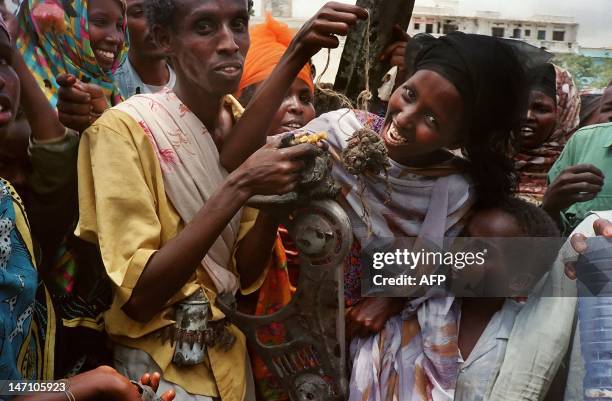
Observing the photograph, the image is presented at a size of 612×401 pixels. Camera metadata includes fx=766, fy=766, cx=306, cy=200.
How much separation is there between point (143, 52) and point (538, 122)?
126 centimetres

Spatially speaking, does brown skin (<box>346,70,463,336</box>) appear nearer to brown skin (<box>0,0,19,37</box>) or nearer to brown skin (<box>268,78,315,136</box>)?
brown skin (<box>268,78,315,136</box>)

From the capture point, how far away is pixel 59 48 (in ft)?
7.41

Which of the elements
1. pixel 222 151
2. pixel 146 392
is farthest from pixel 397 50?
pixel 146 392

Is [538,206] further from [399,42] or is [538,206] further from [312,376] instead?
[312,376]

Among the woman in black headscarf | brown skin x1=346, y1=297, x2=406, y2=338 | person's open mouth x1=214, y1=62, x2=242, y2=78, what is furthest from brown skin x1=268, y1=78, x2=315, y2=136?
brown skin x1=346, y1=297, x2=406, y2=338

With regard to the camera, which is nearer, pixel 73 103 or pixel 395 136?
pixel 73 103

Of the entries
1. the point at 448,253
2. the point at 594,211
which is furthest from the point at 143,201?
the point at 594,211

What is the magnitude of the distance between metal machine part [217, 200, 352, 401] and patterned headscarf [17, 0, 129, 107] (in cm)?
74

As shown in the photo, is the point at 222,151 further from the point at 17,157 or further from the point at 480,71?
the point at 480,71

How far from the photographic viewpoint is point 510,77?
7.43 ft

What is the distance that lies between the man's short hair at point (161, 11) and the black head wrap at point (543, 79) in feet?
3.50

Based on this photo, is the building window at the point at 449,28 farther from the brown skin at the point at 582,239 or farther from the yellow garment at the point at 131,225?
the yellow garment at the point at 131,225

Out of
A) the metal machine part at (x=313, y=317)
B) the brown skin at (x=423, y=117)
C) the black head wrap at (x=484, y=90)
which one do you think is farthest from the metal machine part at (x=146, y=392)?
the black head wrap at (x=484, y=90)

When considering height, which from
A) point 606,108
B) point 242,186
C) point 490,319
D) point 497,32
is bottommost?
point 490,319
